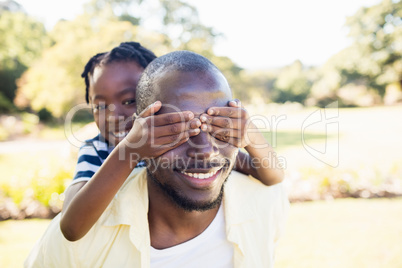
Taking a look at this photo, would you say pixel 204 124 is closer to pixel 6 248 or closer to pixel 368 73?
pixel 6 248

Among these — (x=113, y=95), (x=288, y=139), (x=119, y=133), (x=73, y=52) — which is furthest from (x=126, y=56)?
(x=73, y=52)

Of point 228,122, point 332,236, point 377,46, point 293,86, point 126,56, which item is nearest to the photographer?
point 228,122

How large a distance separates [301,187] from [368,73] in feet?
130

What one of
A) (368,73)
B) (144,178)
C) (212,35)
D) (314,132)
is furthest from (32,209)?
(368,73)

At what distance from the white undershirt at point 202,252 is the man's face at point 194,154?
0.89ft

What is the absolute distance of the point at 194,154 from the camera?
1712mm

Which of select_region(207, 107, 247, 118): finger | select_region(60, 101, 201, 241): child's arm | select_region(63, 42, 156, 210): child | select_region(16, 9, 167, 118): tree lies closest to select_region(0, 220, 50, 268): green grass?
select_region(63, 42, 156, 210): child

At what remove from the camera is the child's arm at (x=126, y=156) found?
1.63 metres

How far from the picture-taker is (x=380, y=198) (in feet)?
23.0

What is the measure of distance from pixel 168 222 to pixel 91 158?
101 centimetres

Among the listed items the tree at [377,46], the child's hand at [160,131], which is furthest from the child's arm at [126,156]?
the tree at [377,46]

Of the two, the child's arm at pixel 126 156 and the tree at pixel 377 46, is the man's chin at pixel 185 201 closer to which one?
the child's arm at pixel 126 156

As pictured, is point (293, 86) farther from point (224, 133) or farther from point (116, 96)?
point (224, 133)

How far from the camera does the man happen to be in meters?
1.75
